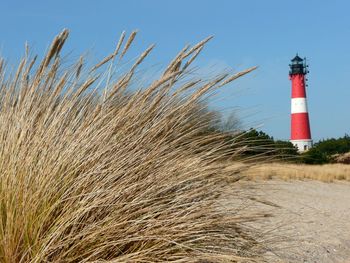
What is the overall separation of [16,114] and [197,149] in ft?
2.70

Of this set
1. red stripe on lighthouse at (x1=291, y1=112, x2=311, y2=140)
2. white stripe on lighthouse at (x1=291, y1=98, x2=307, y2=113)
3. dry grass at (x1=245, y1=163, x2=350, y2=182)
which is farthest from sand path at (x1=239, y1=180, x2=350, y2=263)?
white stripe on lighthouse at (x1=291, y1=98, x2=307, y2=113)

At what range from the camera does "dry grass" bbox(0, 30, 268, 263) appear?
2.40 meters

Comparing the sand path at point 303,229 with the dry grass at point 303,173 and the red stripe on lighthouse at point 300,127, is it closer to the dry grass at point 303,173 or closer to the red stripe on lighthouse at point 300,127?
the dry grass at point 303,173

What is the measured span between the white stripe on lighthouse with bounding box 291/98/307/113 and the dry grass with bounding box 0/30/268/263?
3753 centimetres

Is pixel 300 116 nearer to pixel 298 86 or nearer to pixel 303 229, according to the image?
pixel 298 86

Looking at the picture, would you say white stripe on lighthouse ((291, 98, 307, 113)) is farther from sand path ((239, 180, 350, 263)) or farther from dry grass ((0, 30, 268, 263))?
dry grass ((0, 30, 268, 263))

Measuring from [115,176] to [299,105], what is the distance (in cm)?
3817

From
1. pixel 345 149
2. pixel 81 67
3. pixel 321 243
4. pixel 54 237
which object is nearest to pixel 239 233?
pixel 54 237

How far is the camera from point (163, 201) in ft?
8.45

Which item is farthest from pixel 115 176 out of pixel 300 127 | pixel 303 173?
pixel 300 127

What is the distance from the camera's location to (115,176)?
2.53 m

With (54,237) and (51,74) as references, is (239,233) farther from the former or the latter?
(51,74)

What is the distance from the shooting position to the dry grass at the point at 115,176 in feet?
7.86

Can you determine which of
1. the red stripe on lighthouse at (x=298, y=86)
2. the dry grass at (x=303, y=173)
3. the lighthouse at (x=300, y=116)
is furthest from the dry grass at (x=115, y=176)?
the red stripe on lighthouse at (x=298, y=86)
